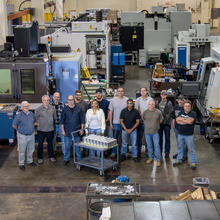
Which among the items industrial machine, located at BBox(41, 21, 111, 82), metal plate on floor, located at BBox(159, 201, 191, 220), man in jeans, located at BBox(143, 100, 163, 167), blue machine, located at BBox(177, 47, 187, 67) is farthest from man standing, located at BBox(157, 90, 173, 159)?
blue machine, located at BBox(177, 47, 187, 67)

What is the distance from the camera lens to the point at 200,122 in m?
11.8

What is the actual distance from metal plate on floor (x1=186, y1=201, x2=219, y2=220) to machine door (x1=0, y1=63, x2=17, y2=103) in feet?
22.1

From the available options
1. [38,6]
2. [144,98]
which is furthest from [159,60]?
[144,98]

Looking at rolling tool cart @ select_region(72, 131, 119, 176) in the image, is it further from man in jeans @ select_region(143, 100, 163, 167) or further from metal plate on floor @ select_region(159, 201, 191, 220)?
metal plate on floor @ select_region(159, 201, 191, 220)

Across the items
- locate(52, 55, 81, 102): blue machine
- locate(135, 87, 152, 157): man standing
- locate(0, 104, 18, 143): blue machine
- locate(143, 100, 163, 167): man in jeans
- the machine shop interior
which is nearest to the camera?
the machine shop interior

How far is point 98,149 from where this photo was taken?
9086mm

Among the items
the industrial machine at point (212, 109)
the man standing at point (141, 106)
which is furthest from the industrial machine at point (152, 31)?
the man standing at point (141, 106)

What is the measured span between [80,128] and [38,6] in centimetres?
1326

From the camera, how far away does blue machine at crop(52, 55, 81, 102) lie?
37.0 ft

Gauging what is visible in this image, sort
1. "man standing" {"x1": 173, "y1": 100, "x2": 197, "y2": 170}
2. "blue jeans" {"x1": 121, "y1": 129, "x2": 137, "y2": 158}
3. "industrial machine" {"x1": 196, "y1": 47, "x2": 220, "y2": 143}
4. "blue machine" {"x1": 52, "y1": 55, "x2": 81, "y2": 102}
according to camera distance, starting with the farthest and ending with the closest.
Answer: "blue machine" {"x1": 52, "y1": 55, "x2": 81, "y2": 102} → "industrial machine" {"x1": 196, "y1": 47, "x2": 220, "y2": 143} → "blue jeans" {"x1": 121, "y1": 129, "x2": 137, "y2": 158} → "man standing" {"x1": 173, "y1": 100, "x2": 197, "y2": 170}

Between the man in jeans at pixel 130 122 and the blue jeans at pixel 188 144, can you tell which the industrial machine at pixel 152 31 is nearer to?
the man in jeans at pixel 130 122

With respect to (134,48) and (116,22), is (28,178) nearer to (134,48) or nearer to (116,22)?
(134,48)

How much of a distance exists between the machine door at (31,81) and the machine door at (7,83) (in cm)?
13

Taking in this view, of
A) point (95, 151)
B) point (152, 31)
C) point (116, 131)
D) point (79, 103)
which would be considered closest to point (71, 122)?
point (79, 103)
